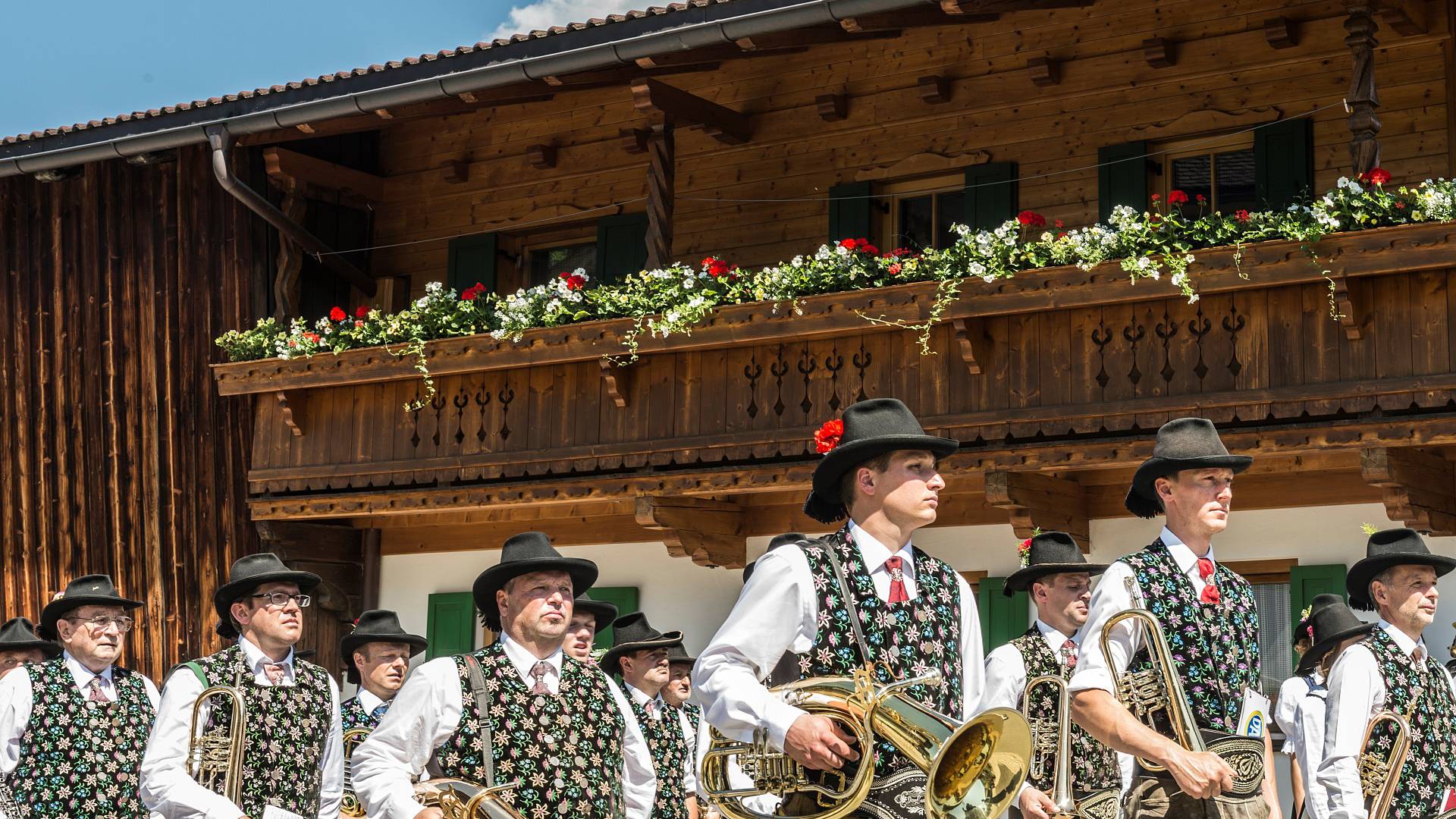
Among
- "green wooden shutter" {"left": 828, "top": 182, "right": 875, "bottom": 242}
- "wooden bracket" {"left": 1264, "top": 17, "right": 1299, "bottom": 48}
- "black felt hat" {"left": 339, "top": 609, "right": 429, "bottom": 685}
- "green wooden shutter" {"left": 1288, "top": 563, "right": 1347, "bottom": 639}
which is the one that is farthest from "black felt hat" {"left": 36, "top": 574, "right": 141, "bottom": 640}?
"wooden bracket" {"left": 1264, "top": 17, "right": 1299, "bottom": 48}

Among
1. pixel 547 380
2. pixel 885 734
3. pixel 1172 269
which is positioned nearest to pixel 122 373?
pixel 547 380

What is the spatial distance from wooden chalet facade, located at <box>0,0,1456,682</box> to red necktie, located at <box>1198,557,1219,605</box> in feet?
20.2

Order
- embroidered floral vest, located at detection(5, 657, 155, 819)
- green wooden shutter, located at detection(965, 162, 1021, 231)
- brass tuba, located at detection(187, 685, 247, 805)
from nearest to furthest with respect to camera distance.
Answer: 1. brass tuba, located at detection(187, 685, 247, 805)
2. embroidered floral vest, located at detection(5, 657, 155, 819)
3. green wooden shutter, located at detection(965, 162, 1021, 231)

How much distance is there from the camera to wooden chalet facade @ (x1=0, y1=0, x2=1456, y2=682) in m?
12.6

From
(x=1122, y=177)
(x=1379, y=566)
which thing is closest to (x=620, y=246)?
(x=1122, y=177)

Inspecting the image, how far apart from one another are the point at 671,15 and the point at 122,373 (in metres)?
6.73

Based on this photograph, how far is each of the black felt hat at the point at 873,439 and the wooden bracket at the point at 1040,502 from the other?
26.5 ft

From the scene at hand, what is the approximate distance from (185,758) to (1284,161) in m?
9.46

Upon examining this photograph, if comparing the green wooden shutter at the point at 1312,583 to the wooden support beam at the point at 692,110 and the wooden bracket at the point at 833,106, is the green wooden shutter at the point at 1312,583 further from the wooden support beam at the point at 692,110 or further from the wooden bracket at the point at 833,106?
the wooden support beam at the point at 692,110

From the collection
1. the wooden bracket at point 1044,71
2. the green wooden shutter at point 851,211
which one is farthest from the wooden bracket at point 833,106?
the wooden bracket at point 1044,71

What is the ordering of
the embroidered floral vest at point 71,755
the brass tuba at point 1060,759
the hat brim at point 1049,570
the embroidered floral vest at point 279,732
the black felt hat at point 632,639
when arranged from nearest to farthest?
the brass tuba at point 1060,759 → the embroidered floral vest at point 279,732 → the hat brim at point 1049,570 → the embroidered floral vest at point 71,755 → the black felt hat at point 632,639

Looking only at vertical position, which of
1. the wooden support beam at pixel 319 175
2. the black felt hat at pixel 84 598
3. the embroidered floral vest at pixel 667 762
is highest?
the wooden support beam at pixel 319 175

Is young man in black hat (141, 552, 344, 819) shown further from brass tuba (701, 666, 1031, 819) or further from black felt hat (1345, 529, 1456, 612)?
black felt hat (1345, 529, 1456, 612)

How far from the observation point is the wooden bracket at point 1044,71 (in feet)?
50.2
